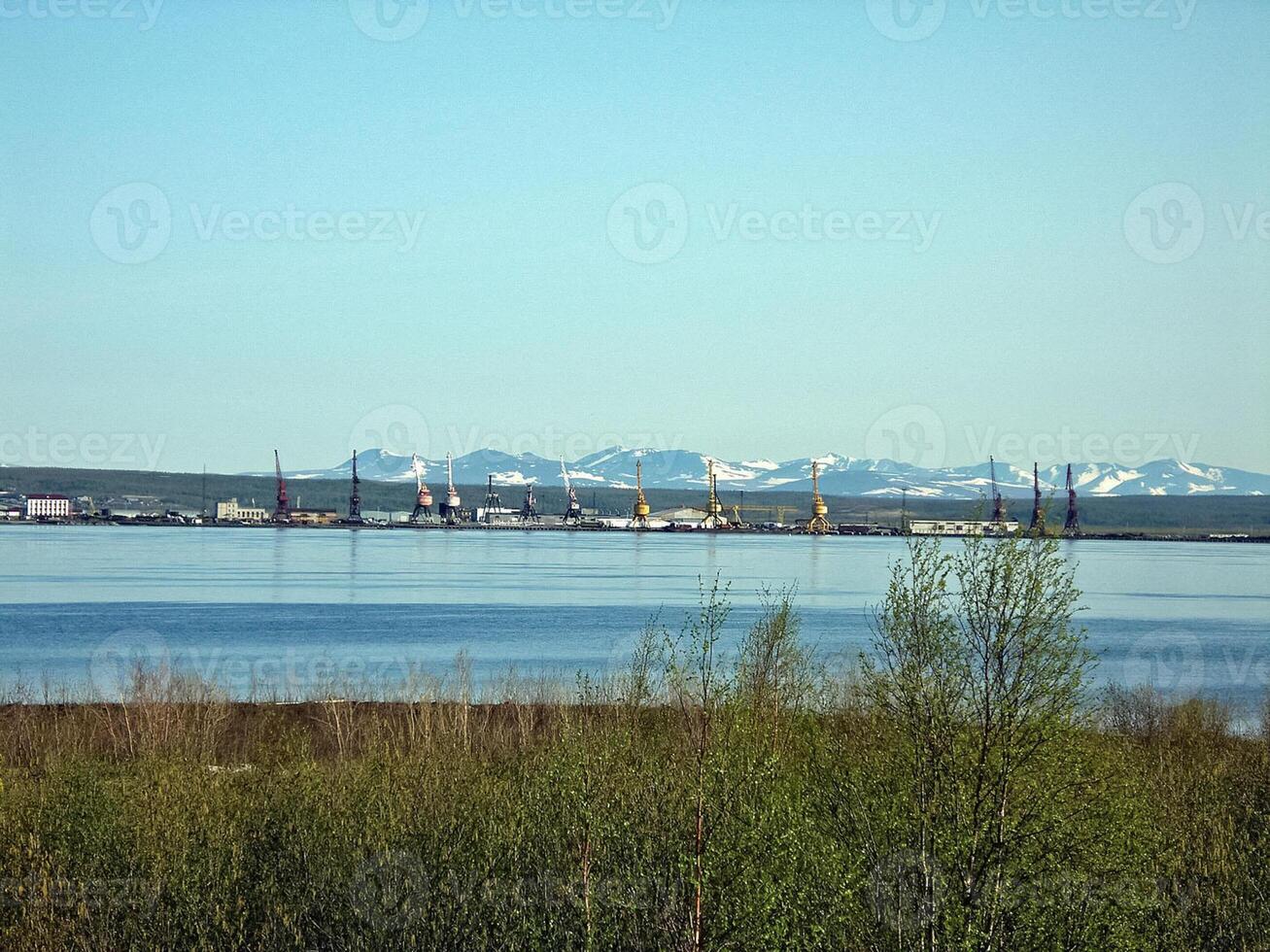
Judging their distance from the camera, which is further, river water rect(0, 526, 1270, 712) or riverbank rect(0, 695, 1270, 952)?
river water rect(0, 526, 1270, 712)

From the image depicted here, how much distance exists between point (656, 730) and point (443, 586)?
201ft

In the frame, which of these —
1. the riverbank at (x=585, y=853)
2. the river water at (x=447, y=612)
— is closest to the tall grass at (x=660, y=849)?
the riverbank at (x=585, y=853)

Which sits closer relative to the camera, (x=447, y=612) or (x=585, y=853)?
(x=585, y=853)

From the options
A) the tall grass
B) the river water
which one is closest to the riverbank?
the tall grass

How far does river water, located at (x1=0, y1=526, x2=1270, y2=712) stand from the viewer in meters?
37.3

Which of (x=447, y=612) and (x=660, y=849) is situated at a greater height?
(x=660, y=849)

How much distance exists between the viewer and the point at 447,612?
192 feet

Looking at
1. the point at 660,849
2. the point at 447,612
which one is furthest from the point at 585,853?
the point at 447,612

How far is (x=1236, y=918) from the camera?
11062 millimetres

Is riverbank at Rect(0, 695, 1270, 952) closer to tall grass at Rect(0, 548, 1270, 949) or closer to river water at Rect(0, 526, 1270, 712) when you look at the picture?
tall grass at Rect(0, 548, 1270, 949)

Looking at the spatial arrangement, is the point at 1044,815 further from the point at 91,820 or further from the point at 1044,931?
the point at 91,820

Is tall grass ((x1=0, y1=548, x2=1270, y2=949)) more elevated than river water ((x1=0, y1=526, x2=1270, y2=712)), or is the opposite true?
tall grass ((x1=0, y1=548, x2=1270, y2=949))

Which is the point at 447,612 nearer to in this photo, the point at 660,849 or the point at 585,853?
the point at 660,849

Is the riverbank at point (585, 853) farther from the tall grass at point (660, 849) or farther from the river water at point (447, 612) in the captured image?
the river water at point (447, 612)
